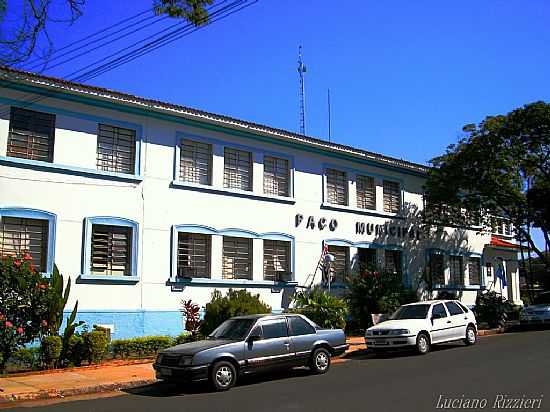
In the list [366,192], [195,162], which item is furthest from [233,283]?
[366,192]

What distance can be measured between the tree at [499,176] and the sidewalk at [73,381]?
16557mm

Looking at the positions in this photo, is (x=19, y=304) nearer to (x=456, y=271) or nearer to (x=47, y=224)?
(x=47, y=224)

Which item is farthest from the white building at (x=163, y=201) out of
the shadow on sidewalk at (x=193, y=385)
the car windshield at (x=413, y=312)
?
the shadow on sidewalk at (x=193, y=385)

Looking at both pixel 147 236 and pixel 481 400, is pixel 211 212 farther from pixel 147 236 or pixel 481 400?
pixel 481 400

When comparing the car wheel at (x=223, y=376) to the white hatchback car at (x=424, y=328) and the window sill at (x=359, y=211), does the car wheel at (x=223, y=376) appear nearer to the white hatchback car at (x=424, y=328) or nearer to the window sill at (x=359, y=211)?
the white hatchback car at (x=424, y=328)

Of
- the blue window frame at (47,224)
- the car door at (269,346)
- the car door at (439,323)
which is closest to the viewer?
the car door at (269,346)

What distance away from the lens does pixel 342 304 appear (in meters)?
20.5

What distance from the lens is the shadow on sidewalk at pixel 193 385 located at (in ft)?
38.7

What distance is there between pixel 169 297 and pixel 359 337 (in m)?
7.32

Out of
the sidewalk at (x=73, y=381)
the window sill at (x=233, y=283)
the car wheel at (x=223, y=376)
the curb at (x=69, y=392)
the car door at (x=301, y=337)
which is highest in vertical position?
the window sill at (x=233, y=283)

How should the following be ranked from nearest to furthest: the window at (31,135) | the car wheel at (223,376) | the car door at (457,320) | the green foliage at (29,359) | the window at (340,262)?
the car wheel at (223,376) → the green foliage at (29,359) → the window at (31,135) → the car door at (457,320) → the window at (340,262)

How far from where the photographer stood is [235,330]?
13.1m

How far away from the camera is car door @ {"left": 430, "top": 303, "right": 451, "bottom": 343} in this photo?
17.5m

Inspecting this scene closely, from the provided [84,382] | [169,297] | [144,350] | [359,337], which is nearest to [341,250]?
[359,337]
